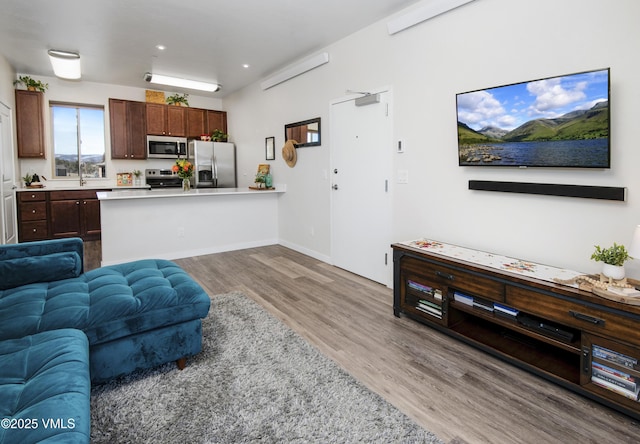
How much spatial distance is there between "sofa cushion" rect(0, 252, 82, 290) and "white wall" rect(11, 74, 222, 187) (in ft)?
15.5

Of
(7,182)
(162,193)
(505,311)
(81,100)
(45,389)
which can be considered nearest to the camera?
(45,389)

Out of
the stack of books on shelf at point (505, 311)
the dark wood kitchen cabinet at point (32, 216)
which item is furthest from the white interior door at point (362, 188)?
the dark wood kitchen cabinet at point (32, 216)

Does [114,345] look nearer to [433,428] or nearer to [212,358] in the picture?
[212,358]

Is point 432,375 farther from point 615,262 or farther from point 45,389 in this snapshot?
point 45,389

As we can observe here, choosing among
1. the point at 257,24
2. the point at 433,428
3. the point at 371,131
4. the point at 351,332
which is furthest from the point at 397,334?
the point at 257,24

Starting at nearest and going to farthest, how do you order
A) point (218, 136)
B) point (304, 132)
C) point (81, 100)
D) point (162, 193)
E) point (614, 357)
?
point (614, 357)
point (162, 193)
point (304, 132)
point (81, 100)
point (218, 136)

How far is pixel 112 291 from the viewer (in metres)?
2.14

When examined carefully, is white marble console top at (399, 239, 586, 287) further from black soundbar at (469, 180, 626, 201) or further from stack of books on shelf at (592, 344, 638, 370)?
black soundbar at (469, 180, 626, 201)

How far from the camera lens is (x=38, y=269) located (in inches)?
95.0

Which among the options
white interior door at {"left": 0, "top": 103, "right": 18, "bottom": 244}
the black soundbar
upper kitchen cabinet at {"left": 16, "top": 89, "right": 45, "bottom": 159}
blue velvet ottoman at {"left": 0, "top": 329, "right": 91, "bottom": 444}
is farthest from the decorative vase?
upper kitchen cabinet at {"left": 16, "top": 89, "right": 45, "bottom": 159}

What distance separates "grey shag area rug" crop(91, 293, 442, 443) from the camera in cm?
168

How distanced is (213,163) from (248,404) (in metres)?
5.63

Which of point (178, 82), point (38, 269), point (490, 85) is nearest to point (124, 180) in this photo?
point (178, 82)

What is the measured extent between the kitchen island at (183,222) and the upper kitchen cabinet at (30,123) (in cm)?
249
